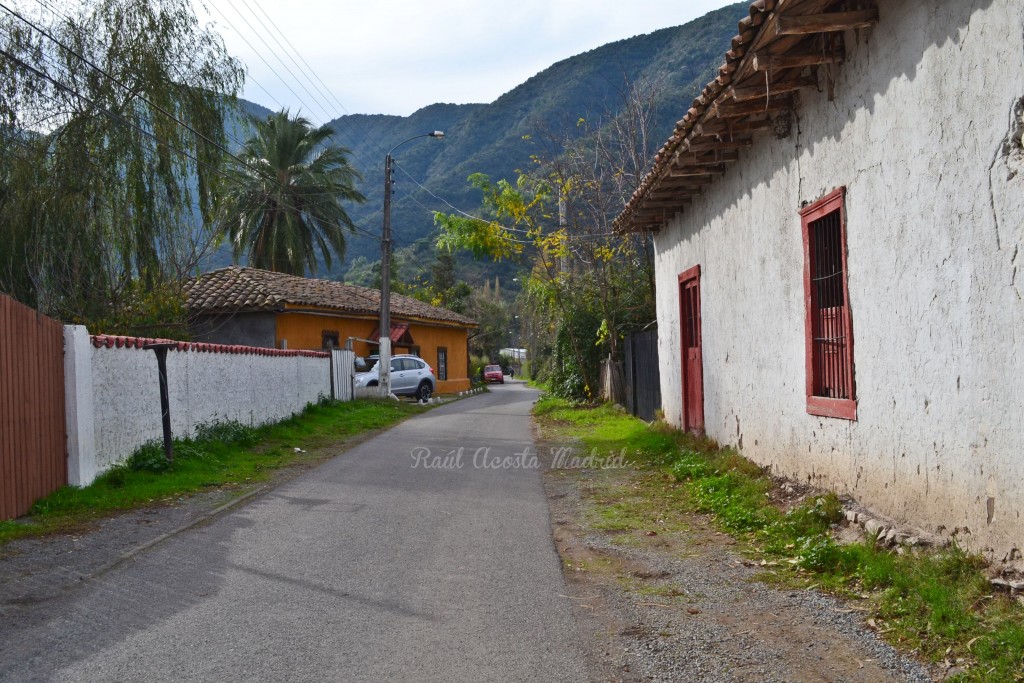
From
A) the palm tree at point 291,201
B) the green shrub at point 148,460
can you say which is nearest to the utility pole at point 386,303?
the palm tree at point 291,201

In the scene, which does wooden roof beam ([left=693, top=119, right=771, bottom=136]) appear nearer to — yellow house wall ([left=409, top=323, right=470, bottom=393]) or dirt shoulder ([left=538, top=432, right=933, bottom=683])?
dirt shoulder ([left=538, top=432, right=933, bottom=683])

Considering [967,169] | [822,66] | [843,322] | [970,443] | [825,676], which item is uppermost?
[822,66]

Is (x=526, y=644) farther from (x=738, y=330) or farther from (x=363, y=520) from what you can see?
(x=738, y=330)

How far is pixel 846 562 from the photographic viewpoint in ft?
19.7

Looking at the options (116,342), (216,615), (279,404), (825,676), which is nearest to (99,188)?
(279,404)

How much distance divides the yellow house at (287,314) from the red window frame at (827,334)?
19.4m

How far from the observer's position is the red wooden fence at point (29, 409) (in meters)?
8.19

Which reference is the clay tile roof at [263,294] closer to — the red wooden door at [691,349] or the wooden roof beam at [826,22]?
the red wooden door at [691,349]

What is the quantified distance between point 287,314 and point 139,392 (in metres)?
16.8

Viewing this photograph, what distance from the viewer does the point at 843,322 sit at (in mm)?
7527

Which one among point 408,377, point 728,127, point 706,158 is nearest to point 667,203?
point 706,158

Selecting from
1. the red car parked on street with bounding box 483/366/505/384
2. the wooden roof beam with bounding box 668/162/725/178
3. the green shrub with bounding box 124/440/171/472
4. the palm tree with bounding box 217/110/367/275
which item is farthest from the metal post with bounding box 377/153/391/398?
the red car parked on street with bounding box 483/366/505/384

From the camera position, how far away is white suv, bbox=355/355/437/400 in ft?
94.4

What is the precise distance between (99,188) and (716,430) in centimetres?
1188
